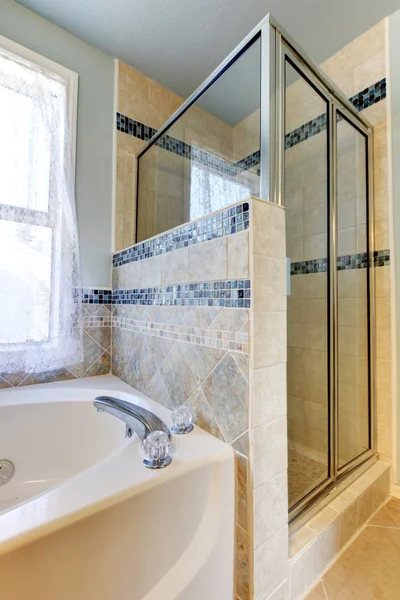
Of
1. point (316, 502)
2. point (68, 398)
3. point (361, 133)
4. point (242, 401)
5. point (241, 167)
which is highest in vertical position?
point (361, 133)

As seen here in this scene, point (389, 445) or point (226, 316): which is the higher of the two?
point (226, 316)

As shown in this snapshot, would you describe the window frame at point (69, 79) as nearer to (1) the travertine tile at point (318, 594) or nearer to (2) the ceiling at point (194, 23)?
(2) the ceiling at point (194, 23)

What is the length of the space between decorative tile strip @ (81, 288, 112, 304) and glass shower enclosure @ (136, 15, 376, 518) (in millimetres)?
418

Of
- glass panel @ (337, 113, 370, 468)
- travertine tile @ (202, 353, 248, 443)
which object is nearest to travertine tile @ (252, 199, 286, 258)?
travertine tile @ (202, 353, 248, 443)

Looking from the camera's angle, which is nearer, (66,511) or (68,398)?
(66,511)

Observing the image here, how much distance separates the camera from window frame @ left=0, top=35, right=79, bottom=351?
1.26 meters

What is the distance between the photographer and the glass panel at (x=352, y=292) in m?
1.29

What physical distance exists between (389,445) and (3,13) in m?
2.77

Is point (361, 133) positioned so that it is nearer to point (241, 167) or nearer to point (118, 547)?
point (241, 167)

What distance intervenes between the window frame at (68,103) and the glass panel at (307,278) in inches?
42.4

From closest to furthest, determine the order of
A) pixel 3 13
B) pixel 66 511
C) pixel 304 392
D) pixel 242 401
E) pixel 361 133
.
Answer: pixel 66 511 < pixel 242 401 < pixel 304 392 < pixel 3 13 < pixel 361 133

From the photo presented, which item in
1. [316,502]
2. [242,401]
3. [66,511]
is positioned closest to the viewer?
[66,511]

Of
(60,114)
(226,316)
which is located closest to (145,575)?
(226,316)

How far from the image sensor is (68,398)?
1.21 meters
